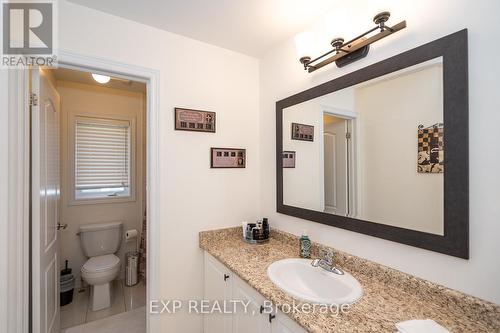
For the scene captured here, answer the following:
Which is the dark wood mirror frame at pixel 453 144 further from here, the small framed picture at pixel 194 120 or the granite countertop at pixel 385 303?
the small framed picture at pixel 194 120

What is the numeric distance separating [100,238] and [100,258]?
23cm

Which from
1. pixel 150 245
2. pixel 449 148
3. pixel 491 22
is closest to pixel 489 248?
pixel 449 148

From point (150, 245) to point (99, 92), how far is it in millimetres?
2155

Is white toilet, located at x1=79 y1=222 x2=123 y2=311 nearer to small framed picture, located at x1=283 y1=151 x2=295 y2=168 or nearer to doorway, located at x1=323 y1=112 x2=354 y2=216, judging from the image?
small framed picture, located at x1=283 y1=151 x2=295 y2=168

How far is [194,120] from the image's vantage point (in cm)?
178

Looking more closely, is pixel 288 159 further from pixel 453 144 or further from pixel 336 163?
pixel 453 144

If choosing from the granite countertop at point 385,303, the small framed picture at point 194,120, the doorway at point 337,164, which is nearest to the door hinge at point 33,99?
the small framed picture at point 194,120

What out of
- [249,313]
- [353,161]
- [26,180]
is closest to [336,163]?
[353,161]

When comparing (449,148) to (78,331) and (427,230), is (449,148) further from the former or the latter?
(78,331)

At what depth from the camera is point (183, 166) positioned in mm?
1747

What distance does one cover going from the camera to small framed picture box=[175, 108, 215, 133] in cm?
172

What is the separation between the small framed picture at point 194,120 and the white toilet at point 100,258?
172cm

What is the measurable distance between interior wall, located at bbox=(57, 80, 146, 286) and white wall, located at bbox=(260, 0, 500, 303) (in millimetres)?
2586

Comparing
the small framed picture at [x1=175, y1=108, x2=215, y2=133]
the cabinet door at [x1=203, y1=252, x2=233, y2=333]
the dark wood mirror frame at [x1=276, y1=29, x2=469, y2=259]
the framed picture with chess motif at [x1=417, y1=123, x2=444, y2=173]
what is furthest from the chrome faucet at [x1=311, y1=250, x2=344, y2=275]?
the small framed picture at [x1=175, y1=108, x2=215, y2=133]
